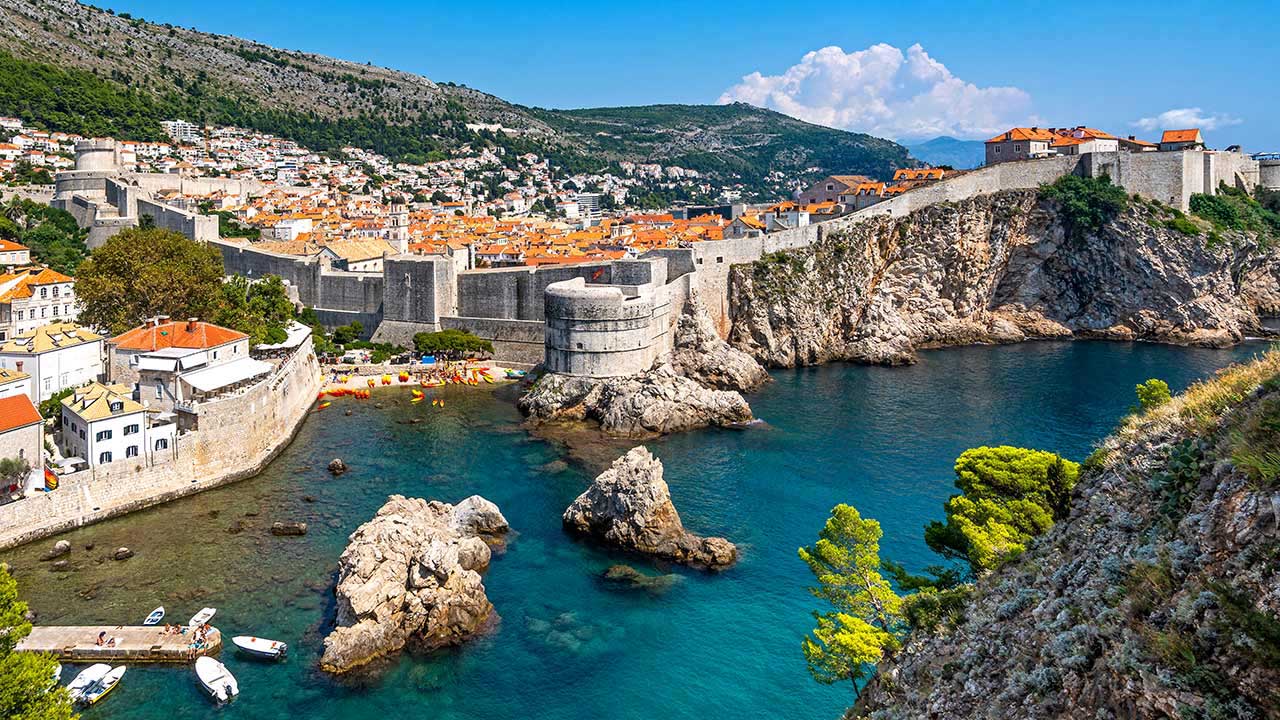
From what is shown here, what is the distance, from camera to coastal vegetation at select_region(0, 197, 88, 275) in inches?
1500

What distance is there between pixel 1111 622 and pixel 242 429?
68.7 feet

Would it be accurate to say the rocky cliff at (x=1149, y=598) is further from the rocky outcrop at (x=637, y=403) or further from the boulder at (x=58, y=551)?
the rocky outcrop at (x=637, y=403)

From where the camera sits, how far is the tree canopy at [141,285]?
2694 centimetres

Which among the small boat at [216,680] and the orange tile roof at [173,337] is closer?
the small boat at [216,680]

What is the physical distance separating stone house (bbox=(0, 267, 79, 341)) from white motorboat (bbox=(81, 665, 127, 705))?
20.2 meters

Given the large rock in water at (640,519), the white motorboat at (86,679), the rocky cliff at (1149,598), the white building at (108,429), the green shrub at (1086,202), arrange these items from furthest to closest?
1. the green shrub at (1086,202)
2. the white building at (108,429)
3. the large rock in water at (640,519)
4. the white motorboat at (86,679)
5. the rocky cliff at (1149,598)

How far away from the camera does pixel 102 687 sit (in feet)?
39.5

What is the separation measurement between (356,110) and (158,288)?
8787 cm

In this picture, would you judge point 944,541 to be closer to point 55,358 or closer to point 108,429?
point 108,429

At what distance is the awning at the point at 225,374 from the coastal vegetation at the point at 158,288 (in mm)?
4360

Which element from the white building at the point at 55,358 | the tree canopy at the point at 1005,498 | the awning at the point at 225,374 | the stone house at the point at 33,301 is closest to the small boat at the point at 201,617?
the awning at the point at 225,374

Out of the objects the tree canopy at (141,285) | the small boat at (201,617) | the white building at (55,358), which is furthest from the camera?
the tree canopy at (141,285)

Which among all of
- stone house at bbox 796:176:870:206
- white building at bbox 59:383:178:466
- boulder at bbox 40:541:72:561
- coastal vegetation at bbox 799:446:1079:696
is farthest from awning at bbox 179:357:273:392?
stone house at bbox 796:176:870:206

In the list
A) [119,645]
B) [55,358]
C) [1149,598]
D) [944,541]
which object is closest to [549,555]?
[119,645]
